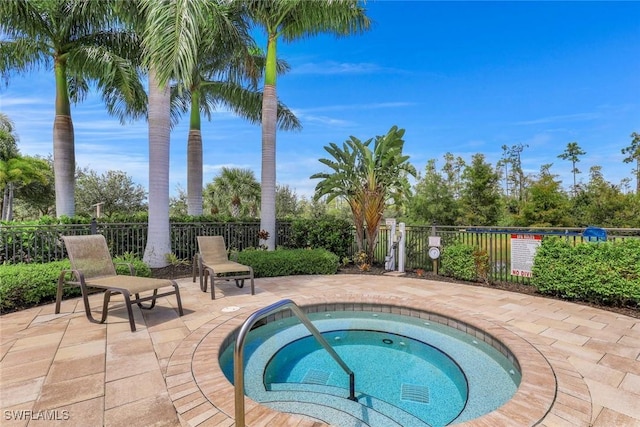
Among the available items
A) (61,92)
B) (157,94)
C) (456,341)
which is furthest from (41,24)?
(456,341)

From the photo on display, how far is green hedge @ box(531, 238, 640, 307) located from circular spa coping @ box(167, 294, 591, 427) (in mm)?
2550

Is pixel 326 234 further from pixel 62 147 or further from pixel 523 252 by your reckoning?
pixel 62 147

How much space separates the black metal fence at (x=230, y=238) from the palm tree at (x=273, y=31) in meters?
1.34

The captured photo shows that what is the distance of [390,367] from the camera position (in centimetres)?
343

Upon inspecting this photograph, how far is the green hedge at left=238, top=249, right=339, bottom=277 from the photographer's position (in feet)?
24.5

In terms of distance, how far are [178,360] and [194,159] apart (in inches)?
412

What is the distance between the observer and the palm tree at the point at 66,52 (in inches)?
309

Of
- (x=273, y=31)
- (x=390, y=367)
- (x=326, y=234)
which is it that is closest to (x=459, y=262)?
(x=326, y=234)

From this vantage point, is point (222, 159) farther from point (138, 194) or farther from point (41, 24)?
point (41, 24)

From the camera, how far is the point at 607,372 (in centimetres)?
287

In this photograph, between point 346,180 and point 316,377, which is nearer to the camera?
point 316,377

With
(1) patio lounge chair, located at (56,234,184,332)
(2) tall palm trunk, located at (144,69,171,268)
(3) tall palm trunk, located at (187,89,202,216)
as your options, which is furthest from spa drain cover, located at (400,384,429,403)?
(3) tall palm trunk, located at (187,89,202,216)

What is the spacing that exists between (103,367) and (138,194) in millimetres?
20679

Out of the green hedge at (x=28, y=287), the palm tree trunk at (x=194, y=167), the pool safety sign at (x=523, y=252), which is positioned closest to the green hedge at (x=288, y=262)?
the green hedge at (x=28, y=287)
